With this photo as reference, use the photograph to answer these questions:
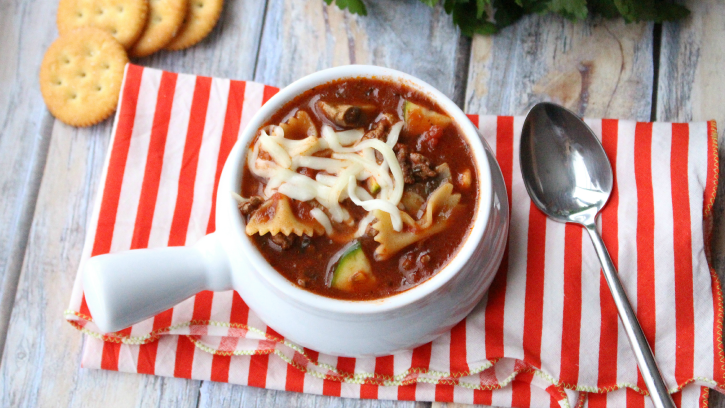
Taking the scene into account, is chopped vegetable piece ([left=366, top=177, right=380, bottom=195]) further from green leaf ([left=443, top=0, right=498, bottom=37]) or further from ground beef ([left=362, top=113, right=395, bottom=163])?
green leaf ([left=443, top=0, right=498, bottom=37])

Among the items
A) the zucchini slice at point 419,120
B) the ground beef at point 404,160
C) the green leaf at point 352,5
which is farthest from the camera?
the green leaf at point 352,5

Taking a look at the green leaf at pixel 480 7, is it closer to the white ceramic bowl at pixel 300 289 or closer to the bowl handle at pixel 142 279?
the white ceramic bowl at pixel 300 289

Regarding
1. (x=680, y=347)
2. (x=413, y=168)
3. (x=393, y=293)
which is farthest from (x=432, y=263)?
(x=680, y=347)

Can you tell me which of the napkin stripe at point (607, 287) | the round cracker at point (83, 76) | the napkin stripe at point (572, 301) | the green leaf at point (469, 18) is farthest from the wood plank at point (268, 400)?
the green leaf at point (469, 18)

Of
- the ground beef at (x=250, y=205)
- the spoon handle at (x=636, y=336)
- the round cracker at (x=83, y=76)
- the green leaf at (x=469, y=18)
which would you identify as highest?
the green leaf at (x=469, y=18)

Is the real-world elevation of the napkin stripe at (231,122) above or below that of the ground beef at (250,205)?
above

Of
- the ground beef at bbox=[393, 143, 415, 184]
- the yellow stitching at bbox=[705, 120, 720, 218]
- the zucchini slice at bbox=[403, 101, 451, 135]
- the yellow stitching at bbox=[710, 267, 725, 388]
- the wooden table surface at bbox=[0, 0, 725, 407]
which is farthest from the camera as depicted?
the wooden table surface at bbox=[0, 0, 725, 407]

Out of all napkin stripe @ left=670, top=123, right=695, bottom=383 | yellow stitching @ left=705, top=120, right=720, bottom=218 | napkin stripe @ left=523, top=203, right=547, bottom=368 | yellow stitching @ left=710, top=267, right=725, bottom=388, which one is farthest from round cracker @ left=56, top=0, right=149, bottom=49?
yellow stitching @ left=710, top=267, right=725, bottom=388

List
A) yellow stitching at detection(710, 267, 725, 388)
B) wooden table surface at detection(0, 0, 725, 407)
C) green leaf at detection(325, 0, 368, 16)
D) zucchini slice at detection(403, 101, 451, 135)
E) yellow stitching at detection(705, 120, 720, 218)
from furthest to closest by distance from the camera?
green leaf at detection(325, 0, 368, 16)
wooden table surface at detection(0, 0, 725, 407)
yellow stitching at detection(705, 120, 720, 218)
yellow stitching at detection(710, 267, 725, 388)
zucchini slice at detection(403, 101, 451, 135)
